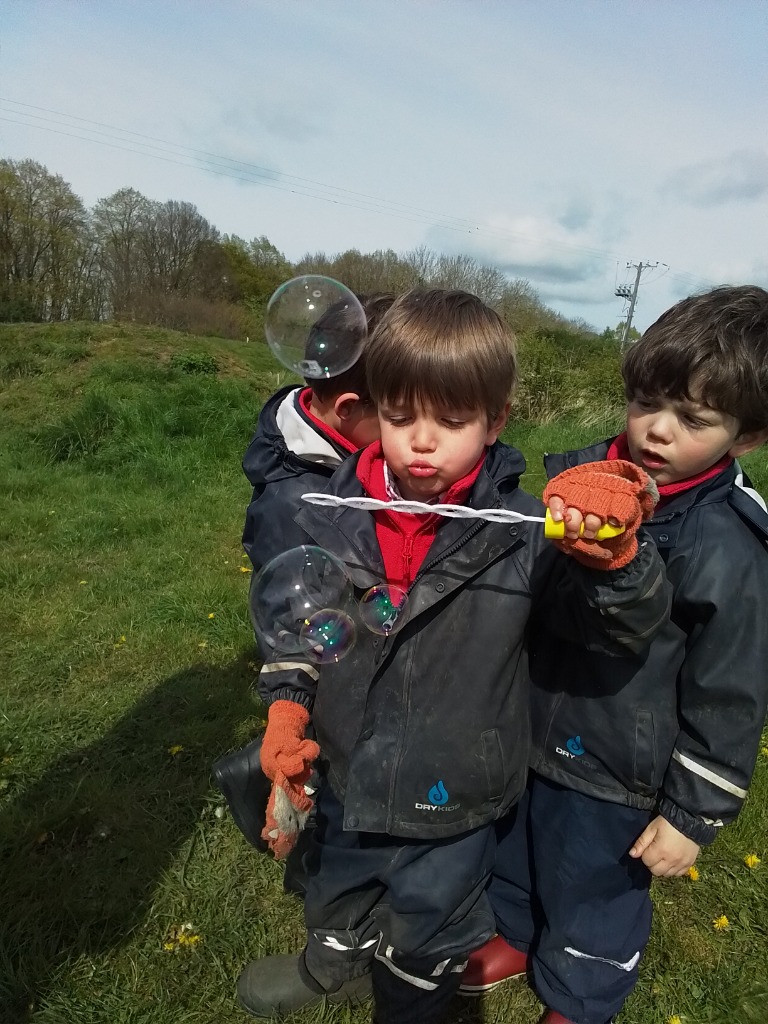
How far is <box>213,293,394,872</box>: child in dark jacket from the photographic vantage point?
82.9 inches

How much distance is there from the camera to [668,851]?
6.21 ft

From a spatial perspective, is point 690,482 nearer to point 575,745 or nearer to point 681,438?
point 681,438

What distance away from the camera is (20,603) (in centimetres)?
486

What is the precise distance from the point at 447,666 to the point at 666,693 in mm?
599

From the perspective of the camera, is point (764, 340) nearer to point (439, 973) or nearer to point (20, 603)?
point (439, 973)

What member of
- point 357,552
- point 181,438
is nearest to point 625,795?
point 357,552

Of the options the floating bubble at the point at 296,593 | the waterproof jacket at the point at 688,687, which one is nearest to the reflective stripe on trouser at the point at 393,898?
the waterproof jacket at the point at 688,687

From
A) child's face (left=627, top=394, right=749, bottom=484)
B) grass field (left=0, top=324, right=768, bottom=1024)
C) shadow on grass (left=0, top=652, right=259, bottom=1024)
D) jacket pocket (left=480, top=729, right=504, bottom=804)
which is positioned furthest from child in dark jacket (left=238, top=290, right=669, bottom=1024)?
shadow on grass (left=0, top=652, right=259, bottom=1024)

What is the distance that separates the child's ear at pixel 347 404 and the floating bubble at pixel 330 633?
2.28ft

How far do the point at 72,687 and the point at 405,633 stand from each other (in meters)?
2.96

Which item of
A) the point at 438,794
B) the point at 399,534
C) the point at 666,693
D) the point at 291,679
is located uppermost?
the point at 399,534

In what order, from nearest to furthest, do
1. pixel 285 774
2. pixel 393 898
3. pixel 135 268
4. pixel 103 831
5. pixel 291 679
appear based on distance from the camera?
pixel 285 774 → pixel 393 898 → pixel 291 679 → pixel 103 831 → pixel 135 268

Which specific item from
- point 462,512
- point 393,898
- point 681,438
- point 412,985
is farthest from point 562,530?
point 412,985

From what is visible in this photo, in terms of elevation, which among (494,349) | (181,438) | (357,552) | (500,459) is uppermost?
(494,349)
